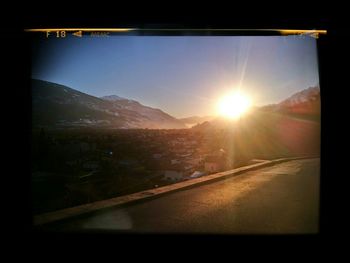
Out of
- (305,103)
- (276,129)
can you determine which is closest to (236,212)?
(276,129)

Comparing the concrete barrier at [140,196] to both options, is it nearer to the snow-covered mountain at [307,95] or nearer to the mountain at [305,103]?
the mountain at [305,103]

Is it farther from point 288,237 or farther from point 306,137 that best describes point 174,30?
point 288,237

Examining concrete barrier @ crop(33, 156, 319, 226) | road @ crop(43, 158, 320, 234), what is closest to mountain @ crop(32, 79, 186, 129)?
concrete barrier @ crop(33, 156, 319, 226)

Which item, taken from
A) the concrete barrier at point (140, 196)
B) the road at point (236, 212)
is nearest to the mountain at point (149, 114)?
the concrete barrier at point (140, 196)

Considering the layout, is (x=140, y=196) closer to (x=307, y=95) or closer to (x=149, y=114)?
(x=149, y=114)

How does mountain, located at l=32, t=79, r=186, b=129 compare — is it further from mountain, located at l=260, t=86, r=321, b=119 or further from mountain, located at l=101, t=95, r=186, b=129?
mountain, located at l=260, t=86, r=321, b=119

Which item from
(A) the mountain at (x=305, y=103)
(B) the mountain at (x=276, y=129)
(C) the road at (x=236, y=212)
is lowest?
(C) the road at (x=236, y=212)
